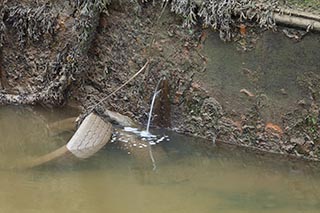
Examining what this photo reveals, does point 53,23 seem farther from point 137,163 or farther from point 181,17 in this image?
point 137,163

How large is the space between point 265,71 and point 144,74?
0.83 m

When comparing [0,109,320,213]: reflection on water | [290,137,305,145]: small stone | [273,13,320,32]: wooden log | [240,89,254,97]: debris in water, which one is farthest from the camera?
[240,89,254,97]: debris in water

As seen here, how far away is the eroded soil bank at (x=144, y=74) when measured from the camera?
12.0ft

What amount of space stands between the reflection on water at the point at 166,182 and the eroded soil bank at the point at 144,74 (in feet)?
0.52

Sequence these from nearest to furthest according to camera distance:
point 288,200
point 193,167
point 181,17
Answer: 1. point 288,200
2. point 193,167
3. point 181,17

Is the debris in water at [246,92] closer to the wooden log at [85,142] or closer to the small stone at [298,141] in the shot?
the small stone at [298,141]

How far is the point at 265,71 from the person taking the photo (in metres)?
3.66

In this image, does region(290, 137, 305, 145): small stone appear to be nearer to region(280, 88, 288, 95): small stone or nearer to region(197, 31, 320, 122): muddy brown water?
region(197, 31, 320, 122): muddy brown water

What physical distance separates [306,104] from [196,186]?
85 centimetres

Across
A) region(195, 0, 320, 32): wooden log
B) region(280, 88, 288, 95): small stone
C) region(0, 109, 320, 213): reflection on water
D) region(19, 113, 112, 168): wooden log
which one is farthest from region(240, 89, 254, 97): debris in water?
region(19, 113, 112, 168): wooden log

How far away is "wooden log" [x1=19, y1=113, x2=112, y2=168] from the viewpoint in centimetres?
350

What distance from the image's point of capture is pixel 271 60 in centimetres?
363

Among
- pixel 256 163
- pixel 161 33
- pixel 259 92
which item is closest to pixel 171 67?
pixel 161 33

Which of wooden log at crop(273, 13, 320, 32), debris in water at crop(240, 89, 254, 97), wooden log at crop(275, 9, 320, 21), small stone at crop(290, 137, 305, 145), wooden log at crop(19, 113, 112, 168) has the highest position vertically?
wooden log at crop(275, 9, 320, 21)
